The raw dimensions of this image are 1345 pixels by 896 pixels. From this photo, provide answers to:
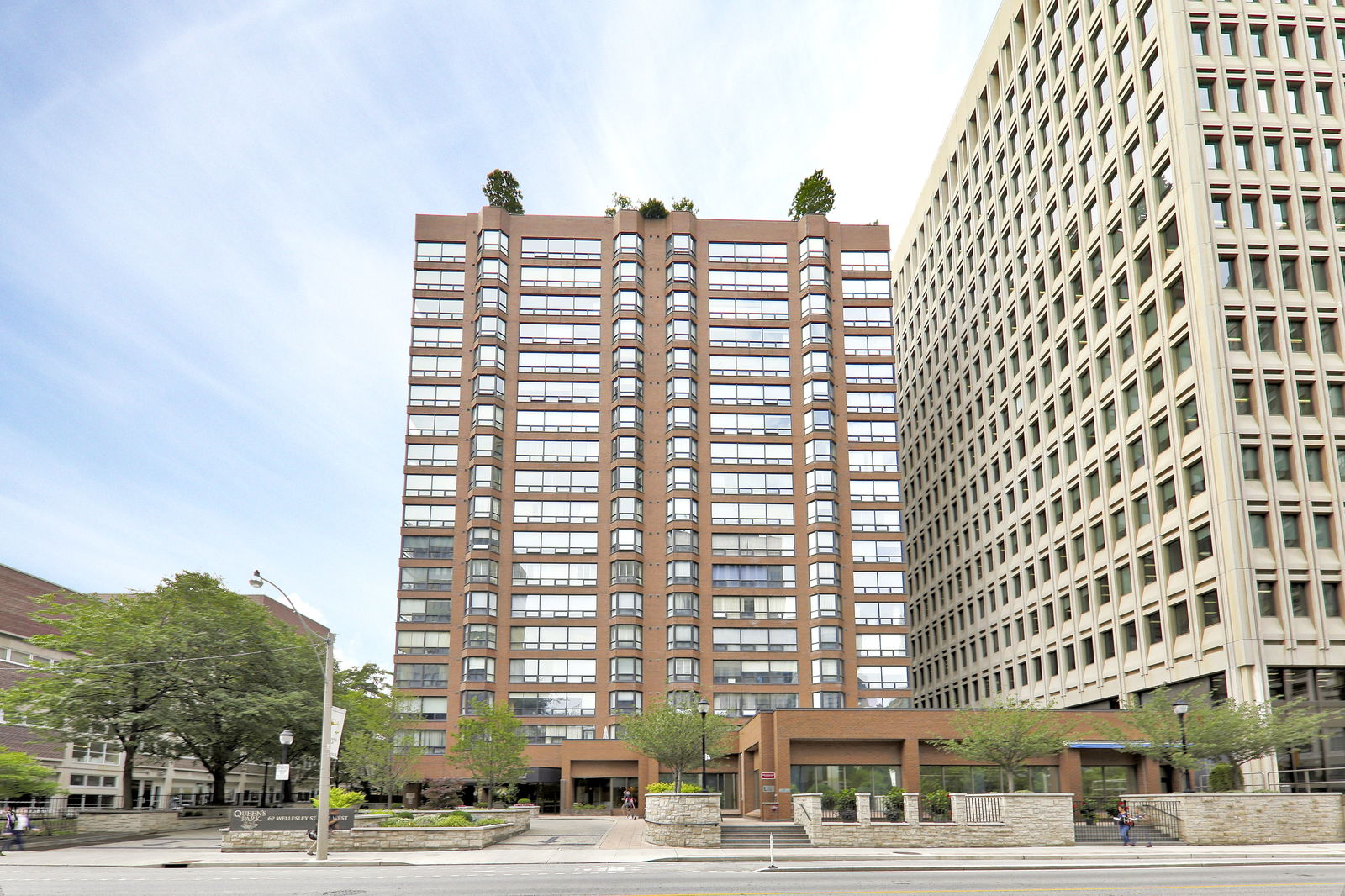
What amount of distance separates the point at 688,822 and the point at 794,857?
17.8 ft

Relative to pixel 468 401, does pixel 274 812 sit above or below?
below

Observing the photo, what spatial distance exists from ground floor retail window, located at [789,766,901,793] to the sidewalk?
16.8 meters

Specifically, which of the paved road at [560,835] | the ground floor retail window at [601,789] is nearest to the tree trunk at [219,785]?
the paved road at [560,835]

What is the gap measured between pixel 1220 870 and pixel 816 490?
59.7m

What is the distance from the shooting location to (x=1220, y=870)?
86.6ft

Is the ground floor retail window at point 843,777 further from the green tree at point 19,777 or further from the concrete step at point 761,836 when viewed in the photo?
the green tree at point 19,777

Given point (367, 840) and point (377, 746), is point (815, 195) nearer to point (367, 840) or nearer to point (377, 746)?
point (377, 746)

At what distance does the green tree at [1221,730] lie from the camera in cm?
3925

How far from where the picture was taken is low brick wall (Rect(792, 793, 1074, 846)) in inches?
1364

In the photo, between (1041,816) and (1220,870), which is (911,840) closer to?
(1041,816)

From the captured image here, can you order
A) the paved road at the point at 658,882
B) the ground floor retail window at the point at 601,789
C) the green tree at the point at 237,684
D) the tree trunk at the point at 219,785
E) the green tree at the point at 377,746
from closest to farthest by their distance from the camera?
the paved road at the point at 658,882 → the green tree at the point at 237,684 → the green tree at the point at 377,746 → the tree trunk at the point at 219,785 → the ground floor retail window at the point at 601,789

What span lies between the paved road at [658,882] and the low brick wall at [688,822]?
22.8 ft

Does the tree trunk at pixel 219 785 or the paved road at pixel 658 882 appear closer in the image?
the paved road at pixel 658 882

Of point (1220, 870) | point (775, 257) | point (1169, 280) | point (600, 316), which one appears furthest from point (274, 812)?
point (775, 257)
